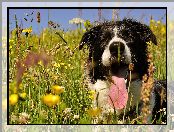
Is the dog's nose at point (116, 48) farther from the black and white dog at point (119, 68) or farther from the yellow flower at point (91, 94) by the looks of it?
the yellow flower at point (91, 94)

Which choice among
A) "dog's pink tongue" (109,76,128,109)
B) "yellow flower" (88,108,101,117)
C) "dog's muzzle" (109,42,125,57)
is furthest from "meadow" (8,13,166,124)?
"dog's muzzle" (109,42,125,57)

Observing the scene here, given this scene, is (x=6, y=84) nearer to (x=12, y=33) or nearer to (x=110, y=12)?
(x=12, y=33)

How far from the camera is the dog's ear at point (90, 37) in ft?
20.7

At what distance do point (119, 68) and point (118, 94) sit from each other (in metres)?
0.24

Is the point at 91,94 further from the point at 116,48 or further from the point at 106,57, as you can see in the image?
the point at 116,48

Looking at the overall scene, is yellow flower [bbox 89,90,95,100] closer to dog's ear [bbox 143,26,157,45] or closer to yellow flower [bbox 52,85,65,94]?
yellow flower [bbox 52,85,65,94]

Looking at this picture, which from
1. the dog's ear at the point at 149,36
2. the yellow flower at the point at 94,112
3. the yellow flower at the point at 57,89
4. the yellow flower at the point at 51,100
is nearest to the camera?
the yellow flower at the point at 51,100

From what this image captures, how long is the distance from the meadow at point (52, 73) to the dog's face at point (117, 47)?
7cm

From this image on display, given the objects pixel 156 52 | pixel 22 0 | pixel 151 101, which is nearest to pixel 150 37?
pixel 156 52

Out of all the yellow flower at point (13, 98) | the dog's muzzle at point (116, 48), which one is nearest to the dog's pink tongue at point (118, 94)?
the dog's muzzle at point (116, 48)

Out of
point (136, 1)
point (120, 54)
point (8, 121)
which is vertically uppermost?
point (136, 1)

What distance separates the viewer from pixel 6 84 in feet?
20.4

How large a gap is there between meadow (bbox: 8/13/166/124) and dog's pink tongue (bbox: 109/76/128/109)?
125 millimetres

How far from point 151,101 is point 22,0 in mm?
1339
